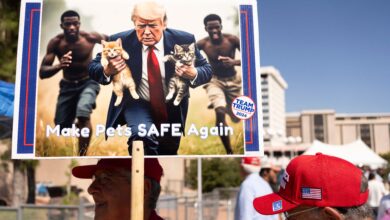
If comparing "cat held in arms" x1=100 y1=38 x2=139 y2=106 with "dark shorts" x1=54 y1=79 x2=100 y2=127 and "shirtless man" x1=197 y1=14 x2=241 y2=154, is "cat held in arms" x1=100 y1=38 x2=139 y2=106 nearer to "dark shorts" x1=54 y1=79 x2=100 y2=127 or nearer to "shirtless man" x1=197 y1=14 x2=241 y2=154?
"dark shorts" x1=54 y1=79 x2=100 y2=127

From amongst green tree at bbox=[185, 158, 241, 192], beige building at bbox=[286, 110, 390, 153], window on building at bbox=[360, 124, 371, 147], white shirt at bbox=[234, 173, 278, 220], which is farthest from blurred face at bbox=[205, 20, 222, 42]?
window on building at bbox=[360, 124, 371, 147]

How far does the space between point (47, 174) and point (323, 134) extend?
470 feet

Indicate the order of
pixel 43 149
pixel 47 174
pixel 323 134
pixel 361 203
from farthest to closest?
pixel 323 134 < pixel 47 174 < pixel 43 149 < pixel 361 203

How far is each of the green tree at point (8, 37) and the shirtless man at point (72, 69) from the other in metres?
8.00

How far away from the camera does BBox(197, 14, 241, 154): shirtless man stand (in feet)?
6.40

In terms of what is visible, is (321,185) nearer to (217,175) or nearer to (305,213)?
(305,213)

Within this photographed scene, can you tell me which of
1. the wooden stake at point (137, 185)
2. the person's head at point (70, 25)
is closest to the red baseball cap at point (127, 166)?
the wooden stake at point (137, 185)

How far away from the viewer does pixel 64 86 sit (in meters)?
1.98

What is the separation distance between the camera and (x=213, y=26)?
200cm

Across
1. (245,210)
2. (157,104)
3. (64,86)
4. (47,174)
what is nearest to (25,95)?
(64,86)

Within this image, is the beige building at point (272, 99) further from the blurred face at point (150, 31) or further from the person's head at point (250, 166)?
the blurred face at point (150, 31)

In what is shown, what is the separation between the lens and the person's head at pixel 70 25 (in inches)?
78.9

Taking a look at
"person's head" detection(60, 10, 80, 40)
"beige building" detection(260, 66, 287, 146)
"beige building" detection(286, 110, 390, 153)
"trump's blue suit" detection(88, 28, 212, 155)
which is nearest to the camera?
"trump's blue suit" detection(88, 28, 212, 155)

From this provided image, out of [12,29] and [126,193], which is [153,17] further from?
[12,29]
